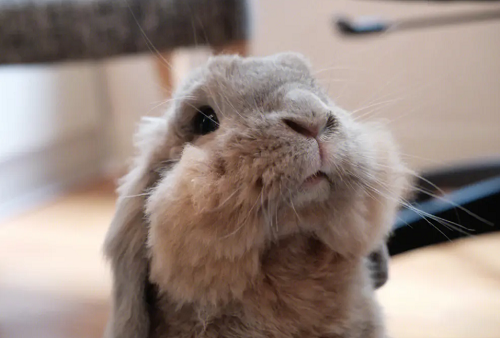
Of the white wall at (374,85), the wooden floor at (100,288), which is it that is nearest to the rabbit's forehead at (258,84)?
the wooden floor at (100,288)

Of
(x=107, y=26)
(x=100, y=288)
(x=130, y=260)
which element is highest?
(x=107, y=26)

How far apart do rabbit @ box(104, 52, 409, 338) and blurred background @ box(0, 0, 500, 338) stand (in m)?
0.09

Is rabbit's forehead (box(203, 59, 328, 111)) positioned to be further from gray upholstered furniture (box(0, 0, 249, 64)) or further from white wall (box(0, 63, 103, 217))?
white wall (box(0, 63, 103, 217))

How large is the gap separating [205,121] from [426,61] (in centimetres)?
153

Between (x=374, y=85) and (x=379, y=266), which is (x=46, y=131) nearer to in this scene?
(x=374, y=85)

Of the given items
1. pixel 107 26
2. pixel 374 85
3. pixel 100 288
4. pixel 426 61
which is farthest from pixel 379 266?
pixel 426 61

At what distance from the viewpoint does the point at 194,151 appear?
1.79 ft

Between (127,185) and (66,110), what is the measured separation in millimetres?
1713

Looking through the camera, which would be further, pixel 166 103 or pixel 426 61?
pixel 426 61

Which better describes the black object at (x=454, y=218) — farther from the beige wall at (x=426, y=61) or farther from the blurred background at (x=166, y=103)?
the beige wall at (x=426, y=61)

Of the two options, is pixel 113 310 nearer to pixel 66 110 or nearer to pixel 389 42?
pixel 389 42

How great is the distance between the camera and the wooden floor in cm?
104

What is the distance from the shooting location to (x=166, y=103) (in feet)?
2.27

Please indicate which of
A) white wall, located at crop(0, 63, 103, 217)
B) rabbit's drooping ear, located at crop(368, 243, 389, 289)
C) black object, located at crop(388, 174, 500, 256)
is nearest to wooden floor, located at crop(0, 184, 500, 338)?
black object, located at crop(388, 174, 500, 256)
